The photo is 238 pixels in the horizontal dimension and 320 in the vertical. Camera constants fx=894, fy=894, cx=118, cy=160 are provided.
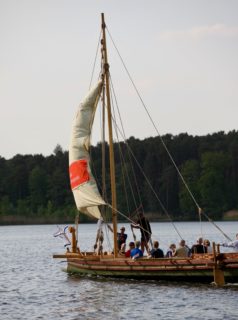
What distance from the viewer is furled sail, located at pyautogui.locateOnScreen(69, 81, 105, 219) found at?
1609 inches

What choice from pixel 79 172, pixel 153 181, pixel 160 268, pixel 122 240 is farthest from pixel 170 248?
pixel 153 181

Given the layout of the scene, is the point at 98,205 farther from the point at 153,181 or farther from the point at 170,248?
the point at 153,181

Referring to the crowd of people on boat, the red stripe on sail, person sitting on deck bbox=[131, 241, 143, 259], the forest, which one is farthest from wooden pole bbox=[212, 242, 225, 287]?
the forest

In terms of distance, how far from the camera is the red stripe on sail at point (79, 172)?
1617 inches

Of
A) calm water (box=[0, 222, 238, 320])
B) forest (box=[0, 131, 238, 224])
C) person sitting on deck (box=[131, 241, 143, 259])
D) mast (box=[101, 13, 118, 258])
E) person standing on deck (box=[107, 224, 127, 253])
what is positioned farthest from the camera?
forest (box=[0, 131, 238, 224])

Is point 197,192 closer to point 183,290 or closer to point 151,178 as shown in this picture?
point 151,178

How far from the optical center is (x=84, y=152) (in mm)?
41094

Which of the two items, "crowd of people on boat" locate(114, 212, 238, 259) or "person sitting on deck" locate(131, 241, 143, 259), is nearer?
"crowd of people on boat" locate(114, 212, 238, 259)

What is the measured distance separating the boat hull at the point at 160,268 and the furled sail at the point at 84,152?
2.37m

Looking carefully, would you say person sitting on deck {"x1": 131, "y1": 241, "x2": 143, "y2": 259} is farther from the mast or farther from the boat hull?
the mast

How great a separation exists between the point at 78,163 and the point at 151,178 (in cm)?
12842

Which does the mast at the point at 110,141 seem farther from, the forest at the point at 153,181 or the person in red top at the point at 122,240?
the forest at the point at 153,181

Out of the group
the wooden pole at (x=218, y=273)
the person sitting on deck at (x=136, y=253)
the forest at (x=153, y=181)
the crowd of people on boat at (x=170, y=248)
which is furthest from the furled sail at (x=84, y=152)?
the forest at (x=153, y=181)

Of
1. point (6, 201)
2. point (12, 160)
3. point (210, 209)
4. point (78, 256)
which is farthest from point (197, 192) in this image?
point (78, 256)
